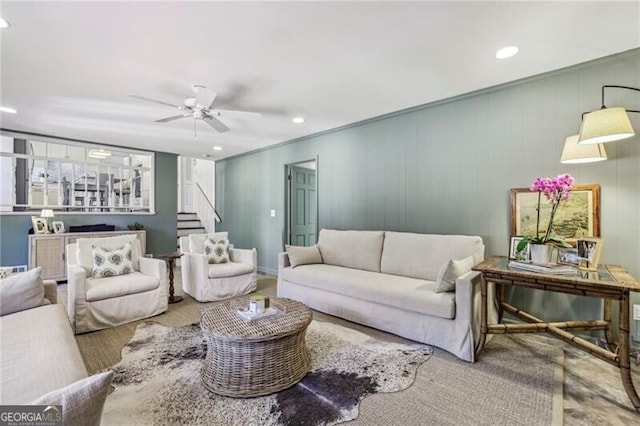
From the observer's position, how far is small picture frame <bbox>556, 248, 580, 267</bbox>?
2377 mm

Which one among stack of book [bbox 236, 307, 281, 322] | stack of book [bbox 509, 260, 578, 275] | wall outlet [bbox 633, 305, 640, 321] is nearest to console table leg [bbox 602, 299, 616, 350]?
wall outlet [bbox 633, 305, 640, 321]

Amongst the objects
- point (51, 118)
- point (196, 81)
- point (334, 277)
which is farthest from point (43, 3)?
point (334, 277)

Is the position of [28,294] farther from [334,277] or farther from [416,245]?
[416,245]

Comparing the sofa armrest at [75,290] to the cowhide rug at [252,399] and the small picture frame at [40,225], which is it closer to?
the cowhide rug at [252,399]

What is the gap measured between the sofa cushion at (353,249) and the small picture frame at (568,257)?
5.67 ft

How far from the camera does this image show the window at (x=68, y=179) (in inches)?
191

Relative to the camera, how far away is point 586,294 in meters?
1.96

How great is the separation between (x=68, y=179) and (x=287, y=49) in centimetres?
522

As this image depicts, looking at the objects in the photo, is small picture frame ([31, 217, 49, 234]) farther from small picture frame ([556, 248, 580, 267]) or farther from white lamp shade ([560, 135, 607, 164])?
white lamp shade ([560, 135, 607, 164])

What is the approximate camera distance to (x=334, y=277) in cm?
336

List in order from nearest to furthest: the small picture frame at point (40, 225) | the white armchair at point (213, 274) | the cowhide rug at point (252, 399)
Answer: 1. the cowhide rug at point (252, 399)
2. the white armchair at point (213, 274)
3. the small picture frame at point (40, 225)

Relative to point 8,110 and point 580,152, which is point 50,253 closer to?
point 8,110

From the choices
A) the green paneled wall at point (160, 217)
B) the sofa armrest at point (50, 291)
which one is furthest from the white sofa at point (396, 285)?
the green paneled wall at point (160, 217)

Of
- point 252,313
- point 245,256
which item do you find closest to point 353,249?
point 245,256
